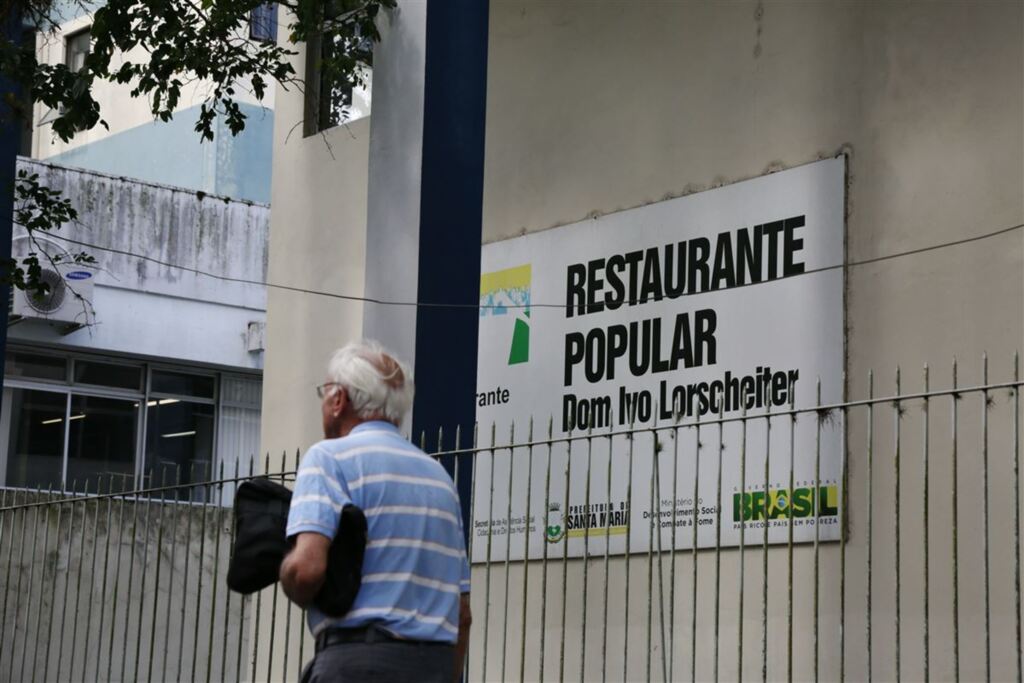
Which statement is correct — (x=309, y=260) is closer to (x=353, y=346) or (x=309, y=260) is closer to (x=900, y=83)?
(x=900, y=83)

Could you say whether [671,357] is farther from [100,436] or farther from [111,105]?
[111,105]

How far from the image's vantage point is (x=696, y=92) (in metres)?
10.5

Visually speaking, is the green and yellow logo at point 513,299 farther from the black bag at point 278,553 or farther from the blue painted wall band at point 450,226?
the black bag at point 278,553

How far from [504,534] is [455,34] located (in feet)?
10.7

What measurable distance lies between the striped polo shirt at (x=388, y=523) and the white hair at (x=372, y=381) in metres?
0.06

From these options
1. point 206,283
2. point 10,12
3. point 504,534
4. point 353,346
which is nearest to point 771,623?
point 504,534

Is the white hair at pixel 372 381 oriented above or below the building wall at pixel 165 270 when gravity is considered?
below

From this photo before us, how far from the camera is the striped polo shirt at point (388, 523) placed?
4.52m

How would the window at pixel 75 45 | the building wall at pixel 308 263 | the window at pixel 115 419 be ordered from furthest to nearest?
the window at pixel 75 45, the window at pixel 115 419, the building wall at pixel 308 263

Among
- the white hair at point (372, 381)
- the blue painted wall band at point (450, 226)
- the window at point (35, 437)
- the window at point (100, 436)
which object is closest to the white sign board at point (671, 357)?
the blue painted wall band at point (450, 226)

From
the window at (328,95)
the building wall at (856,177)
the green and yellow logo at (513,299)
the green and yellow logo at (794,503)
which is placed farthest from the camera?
the window at (328,95)

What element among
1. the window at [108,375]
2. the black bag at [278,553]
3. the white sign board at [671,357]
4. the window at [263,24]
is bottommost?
the black bag at [278,553]

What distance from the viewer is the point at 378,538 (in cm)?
458

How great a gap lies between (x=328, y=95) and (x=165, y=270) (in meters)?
9.07
